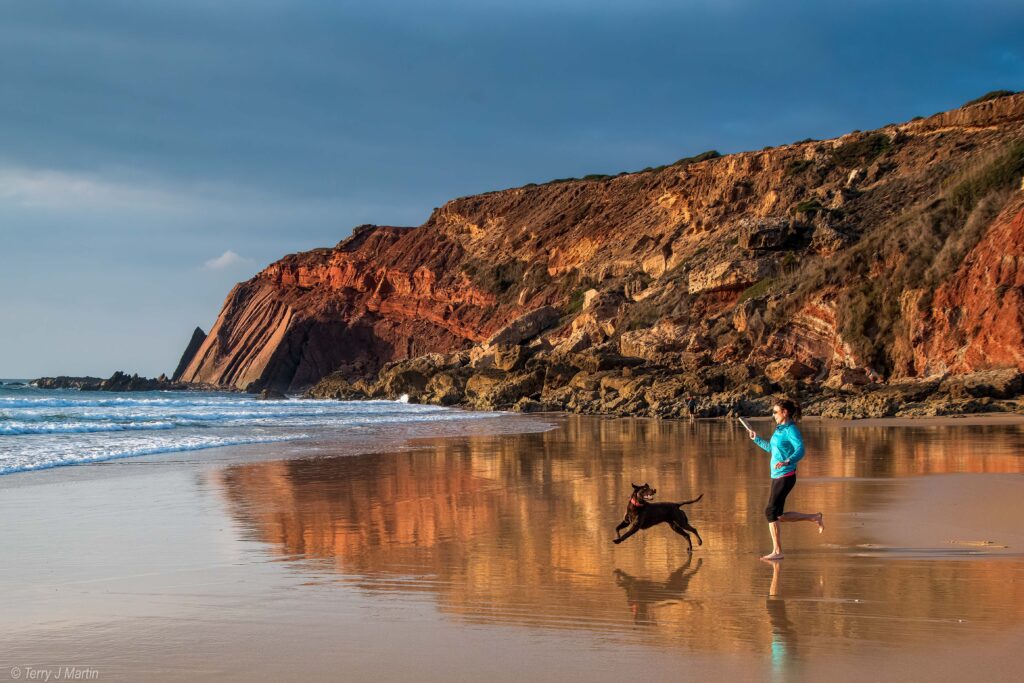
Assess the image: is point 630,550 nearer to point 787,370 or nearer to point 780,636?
point 780,636

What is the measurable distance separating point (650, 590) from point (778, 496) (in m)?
1.73

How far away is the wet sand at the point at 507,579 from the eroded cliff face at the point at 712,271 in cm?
1790

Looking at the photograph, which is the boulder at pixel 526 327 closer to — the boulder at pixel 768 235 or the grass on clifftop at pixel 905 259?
the boulder at pixel 768 235

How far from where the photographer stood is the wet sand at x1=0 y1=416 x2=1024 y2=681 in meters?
4.34

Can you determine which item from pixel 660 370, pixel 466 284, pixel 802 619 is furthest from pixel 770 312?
pixel 466 284

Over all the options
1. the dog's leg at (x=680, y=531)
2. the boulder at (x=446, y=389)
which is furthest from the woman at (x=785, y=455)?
the boulder at (x=446, y=389)

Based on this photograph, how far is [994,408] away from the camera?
73.3 ft

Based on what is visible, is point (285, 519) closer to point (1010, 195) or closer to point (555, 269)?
point (1010, 195)

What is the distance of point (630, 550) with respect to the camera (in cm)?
712

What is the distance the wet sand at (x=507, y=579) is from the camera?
4.34m

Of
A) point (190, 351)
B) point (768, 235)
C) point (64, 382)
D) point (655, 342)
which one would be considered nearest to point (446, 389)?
point (655, 342)

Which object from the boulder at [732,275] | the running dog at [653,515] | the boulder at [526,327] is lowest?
the running dog at [653,515]

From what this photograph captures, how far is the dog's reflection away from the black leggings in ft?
2.60

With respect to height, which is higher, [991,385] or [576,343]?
[576,343]
